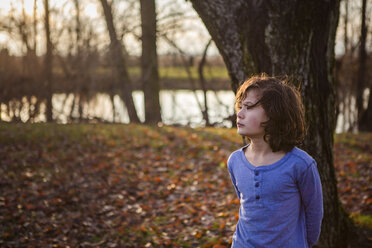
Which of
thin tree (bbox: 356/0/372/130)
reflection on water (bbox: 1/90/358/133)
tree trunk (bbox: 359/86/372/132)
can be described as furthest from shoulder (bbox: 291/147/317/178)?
thin tree (bbox: 356/0/372/130)

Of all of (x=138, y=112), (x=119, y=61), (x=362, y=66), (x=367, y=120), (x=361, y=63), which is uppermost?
(x=119, y=61)

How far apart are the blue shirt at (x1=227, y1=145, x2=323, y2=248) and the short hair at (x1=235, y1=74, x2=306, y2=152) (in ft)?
0.29

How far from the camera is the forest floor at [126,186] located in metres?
4.93

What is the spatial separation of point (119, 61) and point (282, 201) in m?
12.5

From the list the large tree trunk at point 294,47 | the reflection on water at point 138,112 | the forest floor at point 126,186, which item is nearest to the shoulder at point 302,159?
the large tree trunk at point 294,47

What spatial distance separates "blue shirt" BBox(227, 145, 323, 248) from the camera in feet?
6.64

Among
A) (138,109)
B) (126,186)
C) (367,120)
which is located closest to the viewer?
(126,186)

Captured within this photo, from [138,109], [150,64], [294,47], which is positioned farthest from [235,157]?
[138,109]

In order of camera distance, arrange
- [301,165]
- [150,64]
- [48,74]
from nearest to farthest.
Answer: [301,165], [150,64], [48,74]

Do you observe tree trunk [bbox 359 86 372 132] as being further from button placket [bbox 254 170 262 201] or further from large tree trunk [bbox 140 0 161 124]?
button placket [bbox 254 170 262 201]

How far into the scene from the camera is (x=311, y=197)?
2070mm

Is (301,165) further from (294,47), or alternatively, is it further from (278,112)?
(294,47)

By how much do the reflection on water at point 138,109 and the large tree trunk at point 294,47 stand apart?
7.71 m

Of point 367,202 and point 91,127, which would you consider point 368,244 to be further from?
point 91,127
